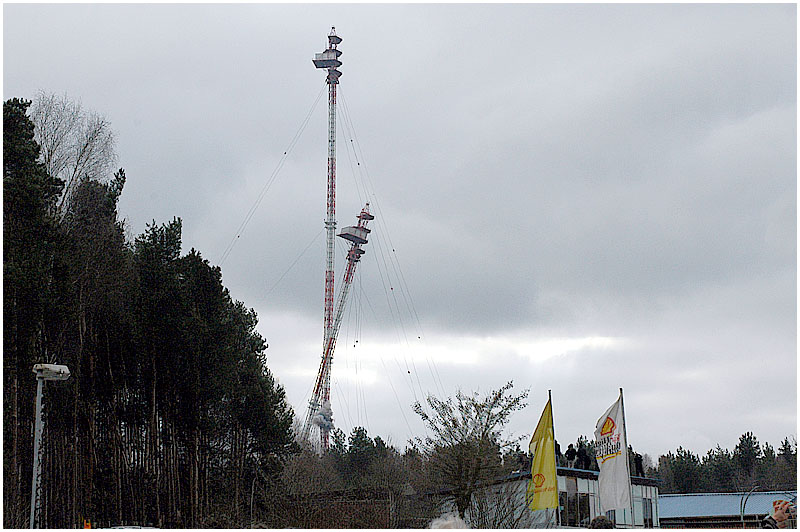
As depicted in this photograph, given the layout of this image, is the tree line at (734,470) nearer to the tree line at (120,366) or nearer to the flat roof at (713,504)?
the flat roof at (713,504)

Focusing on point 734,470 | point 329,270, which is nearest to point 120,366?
point 329,270

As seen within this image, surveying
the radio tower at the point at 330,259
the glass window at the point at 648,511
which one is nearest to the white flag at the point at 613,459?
the glass window at the point at 648,511

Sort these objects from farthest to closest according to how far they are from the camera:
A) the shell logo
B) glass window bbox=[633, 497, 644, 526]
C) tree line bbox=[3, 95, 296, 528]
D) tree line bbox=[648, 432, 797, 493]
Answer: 1. tree line bbox=[648, 432, 797, 493]
2. glass window bbox=[633, 497, 644, 526]
3. tree line bbox=[3, 95, 296, 528]
4. the shell logo

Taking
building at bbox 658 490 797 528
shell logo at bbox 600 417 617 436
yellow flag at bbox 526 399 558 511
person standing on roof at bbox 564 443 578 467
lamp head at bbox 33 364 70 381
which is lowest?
building at bbox 658 490 797 528

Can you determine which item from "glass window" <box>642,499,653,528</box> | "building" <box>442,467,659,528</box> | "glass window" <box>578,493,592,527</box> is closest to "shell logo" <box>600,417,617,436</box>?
"building" <box>442,467,659,528</box>

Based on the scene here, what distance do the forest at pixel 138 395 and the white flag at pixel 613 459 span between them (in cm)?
1037

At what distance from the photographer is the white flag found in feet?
62.6

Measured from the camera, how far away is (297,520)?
3388cm

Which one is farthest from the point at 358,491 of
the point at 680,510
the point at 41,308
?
the point at 680,510

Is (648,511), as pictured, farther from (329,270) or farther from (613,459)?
(329,270)

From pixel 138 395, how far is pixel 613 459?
27531 mm

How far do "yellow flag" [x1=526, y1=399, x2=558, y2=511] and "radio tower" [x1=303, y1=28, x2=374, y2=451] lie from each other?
1615 inches

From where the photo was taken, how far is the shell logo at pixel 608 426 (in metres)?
20.0

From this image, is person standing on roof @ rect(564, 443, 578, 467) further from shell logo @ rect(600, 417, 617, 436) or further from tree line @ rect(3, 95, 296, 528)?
shell logo @ rect(600, 417, 617, 436)
